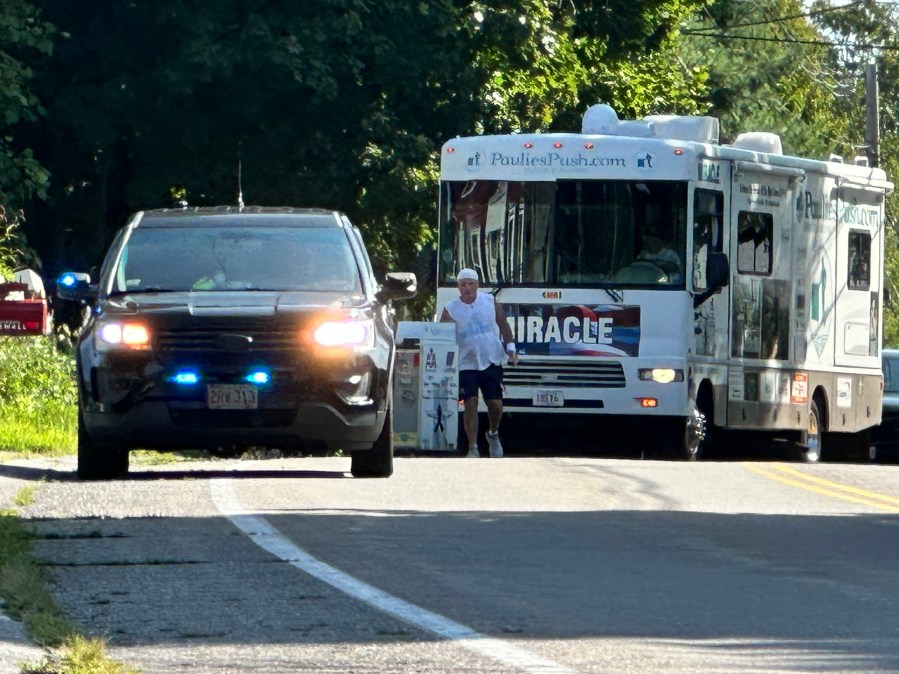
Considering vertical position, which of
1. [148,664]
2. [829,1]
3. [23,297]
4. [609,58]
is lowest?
[148,664]

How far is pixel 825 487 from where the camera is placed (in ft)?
54.6

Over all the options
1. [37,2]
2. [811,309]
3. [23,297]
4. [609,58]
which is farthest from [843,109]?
[23,297]

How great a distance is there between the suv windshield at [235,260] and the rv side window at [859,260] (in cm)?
1035

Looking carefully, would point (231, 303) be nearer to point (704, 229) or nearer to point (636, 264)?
point (636, 264)

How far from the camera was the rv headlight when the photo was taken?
21031 millimetres

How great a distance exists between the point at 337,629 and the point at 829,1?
67.5 metres

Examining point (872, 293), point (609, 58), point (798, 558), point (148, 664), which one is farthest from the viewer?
point (609, 58)

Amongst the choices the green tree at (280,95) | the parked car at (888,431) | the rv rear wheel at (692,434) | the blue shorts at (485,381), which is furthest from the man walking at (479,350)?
the green tree at (280,95)

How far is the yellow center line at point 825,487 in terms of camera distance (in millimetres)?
15316

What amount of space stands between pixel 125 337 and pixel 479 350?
20.8 feet

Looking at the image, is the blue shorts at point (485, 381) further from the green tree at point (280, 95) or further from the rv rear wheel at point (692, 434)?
the green tree at point (280, 95)

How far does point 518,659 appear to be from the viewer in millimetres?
7469

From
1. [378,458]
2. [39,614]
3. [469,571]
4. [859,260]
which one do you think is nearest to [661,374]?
[859,260]

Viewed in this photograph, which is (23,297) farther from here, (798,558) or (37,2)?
(37,2)
